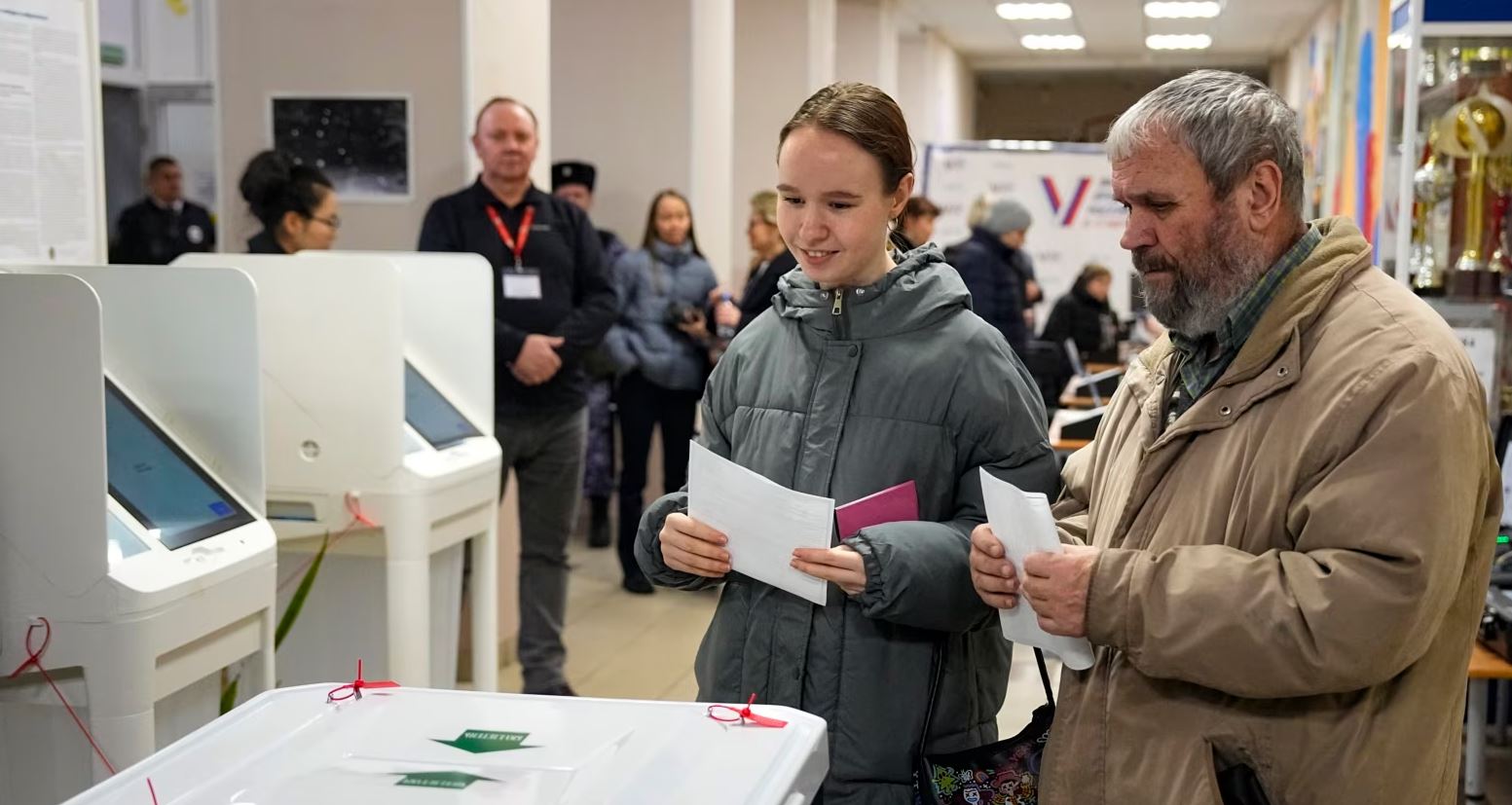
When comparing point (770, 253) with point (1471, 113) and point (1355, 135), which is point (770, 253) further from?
point (1355, 135)

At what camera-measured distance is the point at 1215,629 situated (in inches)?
54.6

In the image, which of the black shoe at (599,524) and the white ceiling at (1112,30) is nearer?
the black shoe at (599,524)

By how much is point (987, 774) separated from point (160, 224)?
788cm

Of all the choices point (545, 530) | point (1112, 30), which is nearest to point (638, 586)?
point (545, 530)

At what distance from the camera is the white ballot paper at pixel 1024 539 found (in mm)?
1522

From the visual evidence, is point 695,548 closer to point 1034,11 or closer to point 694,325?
point 694,325

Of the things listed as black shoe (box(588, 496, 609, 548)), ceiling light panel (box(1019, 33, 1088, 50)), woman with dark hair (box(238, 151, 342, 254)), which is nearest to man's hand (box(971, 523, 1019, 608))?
woman with dark hair (box(238, 151, 342, 254))

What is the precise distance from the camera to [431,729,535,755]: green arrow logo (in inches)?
58.0

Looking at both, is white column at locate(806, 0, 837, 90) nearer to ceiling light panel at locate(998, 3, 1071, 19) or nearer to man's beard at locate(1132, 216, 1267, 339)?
ceiling light panel at locate(998, 3, 1071, 19)

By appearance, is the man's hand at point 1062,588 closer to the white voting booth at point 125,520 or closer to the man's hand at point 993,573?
the man's hand at point 993,573

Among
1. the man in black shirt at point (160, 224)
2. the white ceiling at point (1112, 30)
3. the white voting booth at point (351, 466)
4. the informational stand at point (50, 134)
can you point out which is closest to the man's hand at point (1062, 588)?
the white voting booth at point (351, 466)

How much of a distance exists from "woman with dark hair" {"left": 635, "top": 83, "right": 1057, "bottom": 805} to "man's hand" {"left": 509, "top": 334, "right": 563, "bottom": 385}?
86.8 inches

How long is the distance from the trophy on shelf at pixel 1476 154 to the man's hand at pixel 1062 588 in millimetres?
3312

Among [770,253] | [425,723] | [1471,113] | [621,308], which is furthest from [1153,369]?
[770,253]
